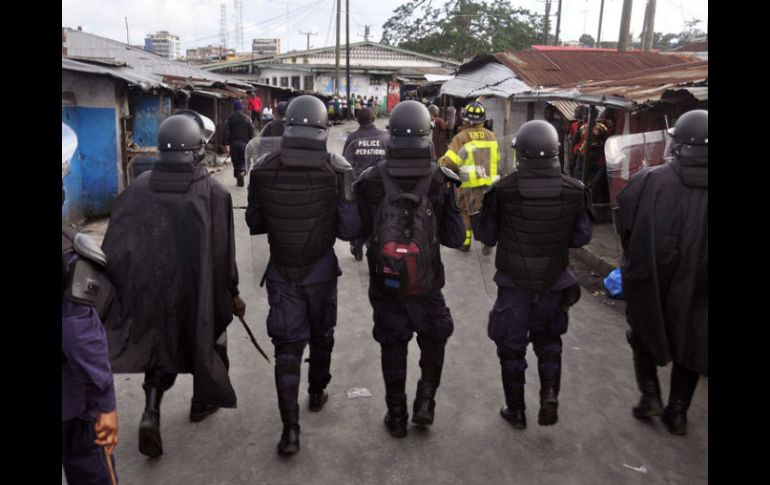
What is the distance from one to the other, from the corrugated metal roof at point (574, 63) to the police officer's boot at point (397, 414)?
10.8 meters

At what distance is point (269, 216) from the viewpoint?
362 centimetres

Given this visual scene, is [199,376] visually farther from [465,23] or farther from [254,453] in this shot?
[465,23]

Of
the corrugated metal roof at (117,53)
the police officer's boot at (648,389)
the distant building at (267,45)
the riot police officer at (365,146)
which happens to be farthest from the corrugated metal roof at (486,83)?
the distant building at (267,45)

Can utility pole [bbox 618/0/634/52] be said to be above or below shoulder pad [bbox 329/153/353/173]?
above

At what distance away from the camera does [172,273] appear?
3.50 metres

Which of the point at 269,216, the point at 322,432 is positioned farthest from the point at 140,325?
the point at 322,432

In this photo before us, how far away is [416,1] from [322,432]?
769 centimetres

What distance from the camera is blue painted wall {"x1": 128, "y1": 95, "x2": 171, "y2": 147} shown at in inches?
526

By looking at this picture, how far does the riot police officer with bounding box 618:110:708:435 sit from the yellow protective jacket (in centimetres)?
330

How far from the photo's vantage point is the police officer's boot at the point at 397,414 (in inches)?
147

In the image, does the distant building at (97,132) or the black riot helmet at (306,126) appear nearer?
the black riot helmet at (306,126)

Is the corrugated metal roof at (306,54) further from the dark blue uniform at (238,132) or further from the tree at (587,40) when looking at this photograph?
the dark blue uniform at (238,132)

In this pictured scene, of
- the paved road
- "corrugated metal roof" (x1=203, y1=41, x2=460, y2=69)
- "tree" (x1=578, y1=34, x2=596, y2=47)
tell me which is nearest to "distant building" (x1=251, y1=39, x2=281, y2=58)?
"tree" (x1=578, y1=34, x2=596, y2=47)

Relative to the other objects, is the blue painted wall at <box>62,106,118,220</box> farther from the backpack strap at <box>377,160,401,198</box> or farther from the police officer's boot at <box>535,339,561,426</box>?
the police officer's boot at <box>535,339,561,426</box>
